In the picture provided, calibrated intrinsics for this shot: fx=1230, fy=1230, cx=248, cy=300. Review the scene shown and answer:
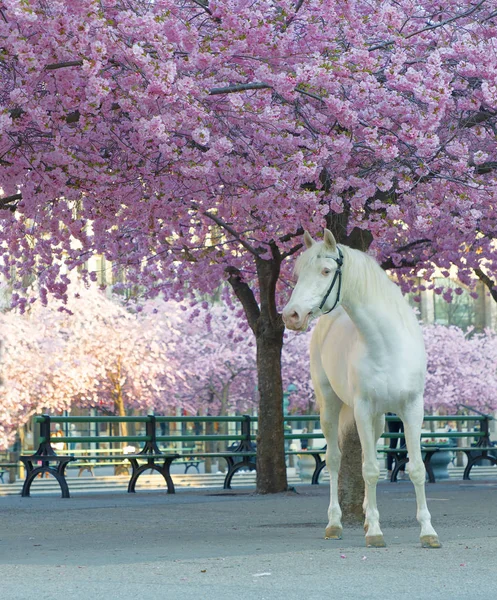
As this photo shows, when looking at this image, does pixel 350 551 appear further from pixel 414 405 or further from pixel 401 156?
pixel 401 156

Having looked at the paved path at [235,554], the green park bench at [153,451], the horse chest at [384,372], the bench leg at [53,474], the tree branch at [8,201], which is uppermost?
the tree branch at [8,201]

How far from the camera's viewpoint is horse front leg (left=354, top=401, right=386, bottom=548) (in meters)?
9.09

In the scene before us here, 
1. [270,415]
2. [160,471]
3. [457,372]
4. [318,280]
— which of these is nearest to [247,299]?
[270,415]

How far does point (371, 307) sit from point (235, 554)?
2106 mm

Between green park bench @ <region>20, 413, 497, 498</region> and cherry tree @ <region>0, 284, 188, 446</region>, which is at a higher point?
cherry tree @ <region>0, 284, 188, 446</region>

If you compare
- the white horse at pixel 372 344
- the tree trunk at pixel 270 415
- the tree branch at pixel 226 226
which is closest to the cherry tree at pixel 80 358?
the tree trunk at pixel 270 415

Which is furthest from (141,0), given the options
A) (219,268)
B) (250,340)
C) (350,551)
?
(250,340)

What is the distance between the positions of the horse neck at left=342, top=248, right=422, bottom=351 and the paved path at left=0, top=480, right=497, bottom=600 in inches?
61.8

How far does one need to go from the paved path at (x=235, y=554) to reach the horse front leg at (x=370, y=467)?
0.76 feet

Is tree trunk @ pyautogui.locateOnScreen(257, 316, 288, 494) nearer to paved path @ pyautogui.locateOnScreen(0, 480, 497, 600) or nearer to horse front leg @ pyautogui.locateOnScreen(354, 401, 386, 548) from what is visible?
paved path @ pyautogui.locateOnScreen(0, 480, 497, 600)

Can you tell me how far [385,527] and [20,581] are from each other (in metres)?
5.24

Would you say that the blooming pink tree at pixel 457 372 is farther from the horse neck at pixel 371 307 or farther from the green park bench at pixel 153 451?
the horse neck at pixel 371 307

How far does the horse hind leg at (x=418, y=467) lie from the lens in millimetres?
8906

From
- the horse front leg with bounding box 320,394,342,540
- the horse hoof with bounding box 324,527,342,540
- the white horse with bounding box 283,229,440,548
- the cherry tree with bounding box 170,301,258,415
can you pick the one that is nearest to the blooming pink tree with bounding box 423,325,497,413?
the cherry tree with bounding box 170,301,258,415
